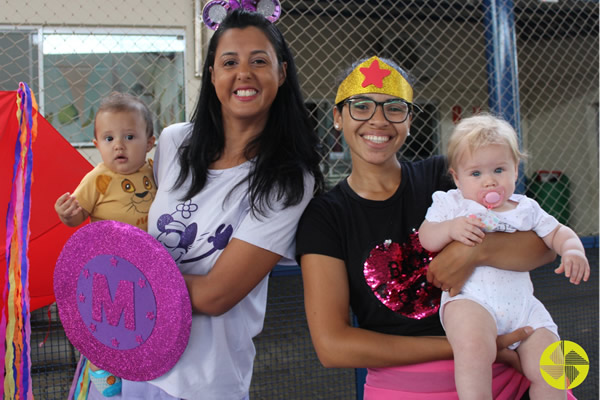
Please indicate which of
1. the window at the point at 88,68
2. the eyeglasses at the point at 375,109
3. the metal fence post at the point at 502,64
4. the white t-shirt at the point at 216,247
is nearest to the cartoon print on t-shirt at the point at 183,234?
the white t-shirt at the point at 216,247

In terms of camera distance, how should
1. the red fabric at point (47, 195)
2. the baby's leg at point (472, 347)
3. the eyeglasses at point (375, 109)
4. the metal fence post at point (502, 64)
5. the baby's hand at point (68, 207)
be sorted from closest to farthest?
the baby's leg at point (472, 347) → the eyeglasses at point (375, 109) → the baby's hand at point (68, 207) → the red fabric at point (47, 195) → the metal fence post at point (502, 64)

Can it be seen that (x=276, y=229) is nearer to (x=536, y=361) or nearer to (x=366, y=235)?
(x=366, y=235)

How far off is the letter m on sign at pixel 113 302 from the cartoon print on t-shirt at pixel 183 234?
5.6 inches

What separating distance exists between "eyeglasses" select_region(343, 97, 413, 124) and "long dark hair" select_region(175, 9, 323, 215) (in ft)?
0.60

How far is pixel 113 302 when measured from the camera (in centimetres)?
143

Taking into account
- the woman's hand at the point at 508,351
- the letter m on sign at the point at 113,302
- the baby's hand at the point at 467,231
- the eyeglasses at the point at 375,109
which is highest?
the eyeglasses at the point at 375,109

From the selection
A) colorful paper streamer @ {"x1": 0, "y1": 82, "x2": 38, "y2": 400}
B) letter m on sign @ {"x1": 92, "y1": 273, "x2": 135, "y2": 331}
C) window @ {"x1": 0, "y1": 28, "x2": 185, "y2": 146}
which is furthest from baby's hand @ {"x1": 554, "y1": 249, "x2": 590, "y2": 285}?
window @ {"x1": 0, "y1": 28, "x2": 185, "y2": 146}

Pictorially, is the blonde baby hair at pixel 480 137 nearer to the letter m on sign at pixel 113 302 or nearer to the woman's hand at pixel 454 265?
the woman's hand at pixel 454 265

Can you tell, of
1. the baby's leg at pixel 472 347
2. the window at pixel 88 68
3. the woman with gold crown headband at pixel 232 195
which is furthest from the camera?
the window at pixel 88 68

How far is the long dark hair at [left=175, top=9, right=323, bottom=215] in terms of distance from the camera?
1.45 m

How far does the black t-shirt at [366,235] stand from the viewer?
1417mm

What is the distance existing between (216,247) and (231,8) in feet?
2.40

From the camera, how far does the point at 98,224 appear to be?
143 centimetres

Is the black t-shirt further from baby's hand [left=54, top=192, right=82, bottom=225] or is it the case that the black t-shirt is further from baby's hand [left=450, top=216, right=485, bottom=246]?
baby's hand [left=54, top=192, right=82, bottom=225]
